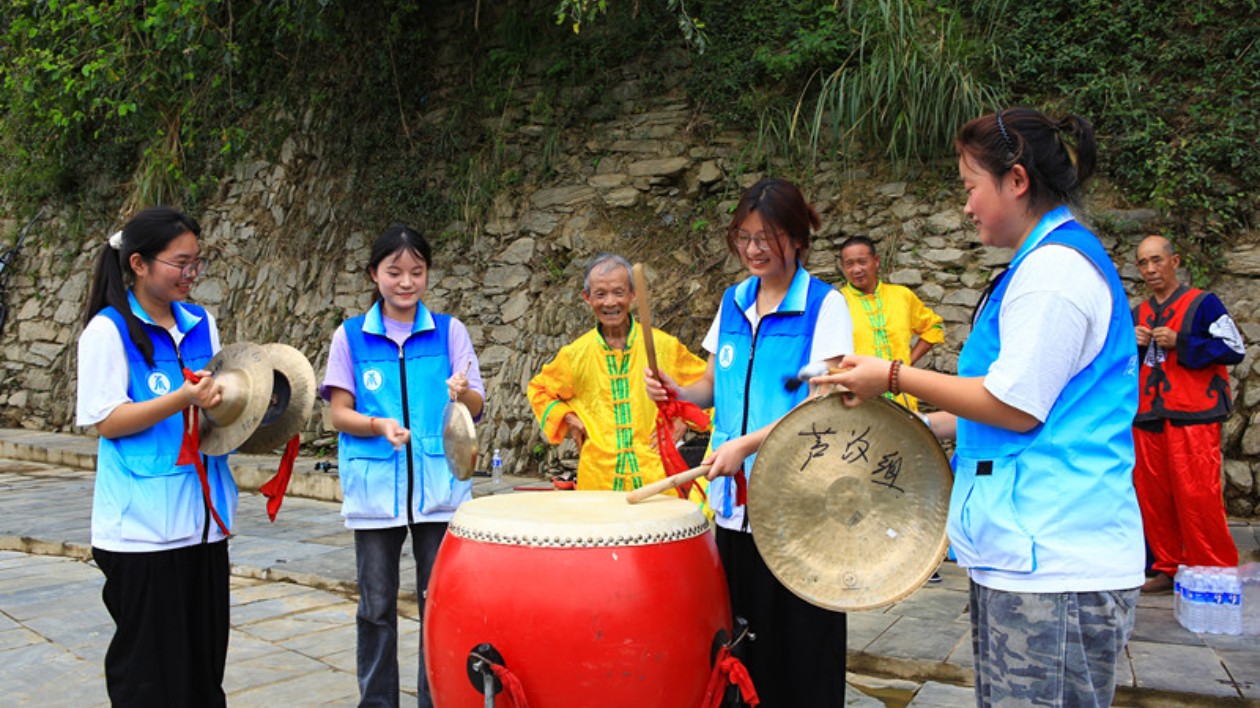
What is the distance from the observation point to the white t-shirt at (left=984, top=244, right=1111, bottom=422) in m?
1.76

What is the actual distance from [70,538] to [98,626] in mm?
2161

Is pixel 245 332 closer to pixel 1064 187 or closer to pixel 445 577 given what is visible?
pixel 445 577

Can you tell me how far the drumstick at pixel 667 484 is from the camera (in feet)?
7.90

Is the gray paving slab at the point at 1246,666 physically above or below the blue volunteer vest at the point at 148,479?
below

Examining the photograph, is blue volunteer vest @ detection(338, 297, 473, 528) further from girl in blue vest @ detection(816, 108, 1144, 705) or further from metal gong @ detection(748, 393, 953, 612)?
girl in blue vest @ detection(816, 108, 1144, 705)

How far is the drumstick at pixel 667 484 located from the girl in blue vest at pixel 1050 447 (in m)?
0.70

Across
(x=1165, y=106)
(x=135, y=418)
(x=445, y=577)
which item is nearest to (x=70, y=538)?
(x=135, y=418)

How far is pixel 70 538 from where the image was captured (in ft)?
21.6

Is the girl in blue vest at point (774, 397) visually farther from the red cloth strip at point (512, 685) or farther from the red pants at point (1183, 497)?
the red pants at point (1183, 497)

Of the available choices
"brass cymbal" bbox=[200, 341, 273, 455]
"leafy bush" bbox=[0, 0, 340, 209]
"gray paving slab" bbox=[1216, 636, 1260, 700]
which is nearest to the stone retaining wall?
"leafy bush" bbox=[0, 0, 340, 209]

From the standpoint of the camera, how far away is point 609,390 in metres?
3.81

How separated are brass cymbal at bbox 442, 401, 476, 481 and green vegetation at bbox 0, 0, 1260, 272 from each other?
4.55 meters

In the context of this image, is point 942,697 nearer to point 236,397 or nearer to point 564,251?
point 236,397

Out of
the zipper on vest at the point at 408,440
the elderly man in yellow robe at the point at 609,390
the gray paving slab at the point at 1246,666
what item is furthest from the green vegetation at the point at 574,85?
the zipper on vest at the point at 408,440
